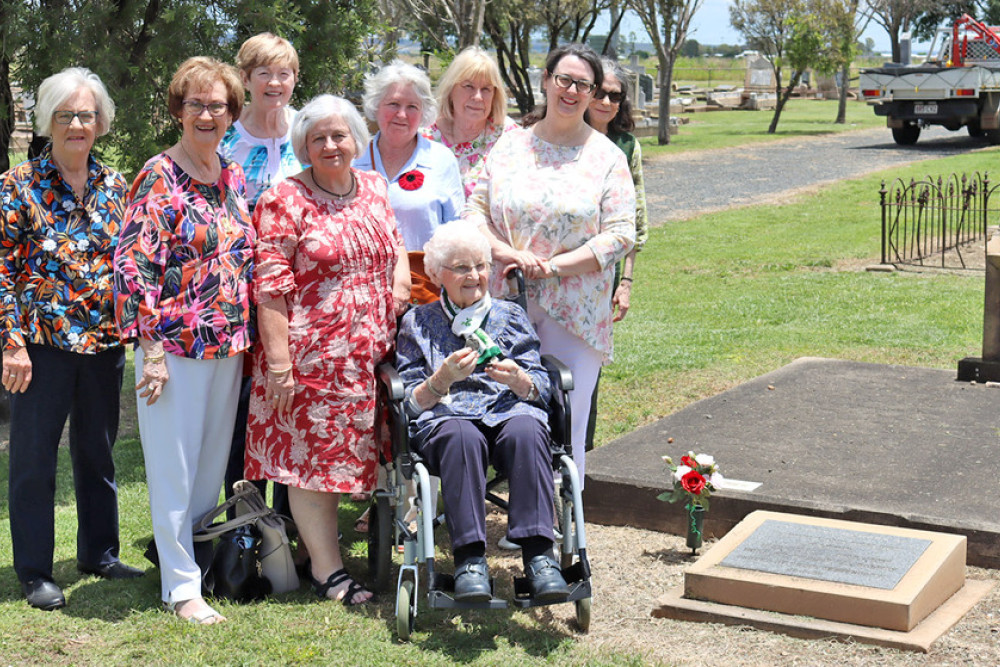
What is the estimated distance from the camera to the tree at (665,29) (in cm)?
2903

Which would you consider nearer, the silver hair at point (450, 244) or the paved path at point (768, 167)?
the silver hair at point (450, 244)

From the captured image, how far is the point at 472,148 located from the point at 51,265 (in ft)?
5.87

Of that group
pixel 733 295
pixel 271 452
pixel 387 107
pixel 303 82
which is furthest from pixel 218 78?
pixel 733 295

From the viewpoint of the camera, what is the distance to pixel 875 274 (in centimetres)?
1230

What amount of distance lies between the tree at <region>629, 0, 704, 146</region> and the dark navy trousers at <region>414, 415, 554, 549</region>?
85.1 feet

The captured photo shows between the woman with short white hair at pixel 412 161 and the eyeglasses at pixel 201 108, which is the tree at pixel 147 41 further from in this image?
the eyeglasses at pixel 201 108

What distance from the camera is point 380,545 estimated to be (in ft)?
14.9

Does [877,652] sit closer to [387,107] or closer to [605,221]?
[605,221]

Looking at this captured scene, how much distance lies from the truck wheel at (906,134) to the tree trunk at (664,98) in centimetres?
536

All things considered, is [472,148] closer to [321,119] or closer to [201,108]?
[321,119]

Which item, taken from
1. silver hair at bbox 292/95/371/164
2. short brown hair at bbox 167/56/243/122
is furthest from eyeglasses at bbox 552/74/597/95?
short brown hair at bbox 167/56/243/122

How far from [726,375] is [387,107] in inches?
166

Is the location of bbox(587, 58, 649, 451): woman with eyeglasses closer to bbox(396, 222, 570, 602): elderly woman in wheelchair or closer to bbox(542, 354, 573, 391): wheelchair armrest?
bbox(542, 354, 573, 391): wheelchair armrest

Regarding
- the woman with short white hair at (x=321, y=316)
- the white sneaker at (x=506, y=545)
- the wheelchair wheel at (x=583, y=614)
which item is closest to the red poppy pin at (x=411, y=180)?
the woman with short white hair at (x=321, y=316)
